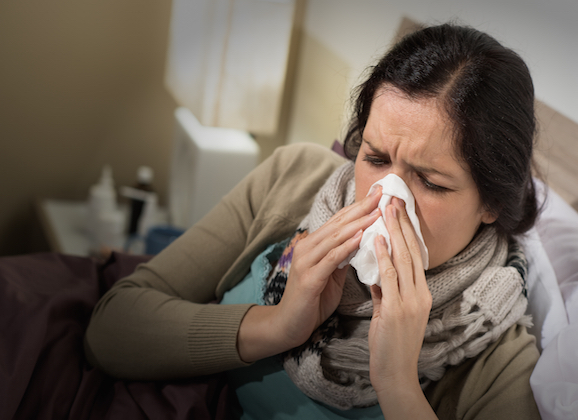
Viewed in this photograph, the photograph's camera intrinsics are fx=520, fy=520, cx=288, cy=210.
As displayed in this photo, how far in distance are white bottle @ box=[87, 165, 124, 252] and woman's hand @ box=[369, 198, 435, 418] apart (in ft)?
4.78

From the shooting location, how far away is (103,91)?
2088 millimetres

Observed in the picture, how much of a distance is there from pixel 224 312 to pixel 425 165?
0.41 metres

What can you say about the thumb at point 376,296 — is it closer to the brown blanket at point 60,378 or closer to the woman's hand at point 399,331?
the woman's hand at point 399,331

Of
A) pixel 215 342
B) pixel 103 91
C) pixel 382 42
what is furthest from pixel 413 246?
pixel 103 91

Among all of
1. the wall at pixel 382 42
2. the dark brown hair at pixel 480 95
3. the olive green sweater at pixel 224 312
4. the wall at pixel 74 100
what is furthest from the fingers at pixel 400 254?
the wall at pixel 74 100

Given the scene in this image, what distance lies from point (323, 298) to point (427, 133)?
312 millimetres

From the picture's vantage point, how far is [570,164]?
36.7 inches

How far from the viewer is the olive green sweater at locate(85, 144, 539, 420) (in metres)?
0.80

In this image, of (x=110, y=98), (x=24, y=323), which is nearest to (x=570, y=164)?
(x=24, y=323)

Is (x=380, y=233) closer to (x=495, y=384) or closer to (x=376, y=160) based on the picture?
(x=376, y=160)

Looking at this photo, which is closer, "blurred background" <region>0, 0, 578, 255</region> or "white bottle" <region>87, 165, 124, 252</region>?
"blurred background" <region>0, 0, 578, 255</region>

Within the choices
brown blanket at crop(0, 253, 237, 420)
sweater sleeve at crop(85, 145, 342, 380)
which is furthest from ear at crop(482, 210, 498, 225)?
brown blanket at crop(0, 253, 237, 420)

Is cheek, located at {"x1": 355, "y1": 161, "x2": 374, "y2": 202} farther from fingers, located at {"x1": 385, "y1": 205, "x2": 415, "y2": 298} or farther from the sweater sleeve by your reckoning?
the sweater sleeve

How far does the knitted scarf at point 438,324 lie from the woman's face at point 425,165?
59mm
